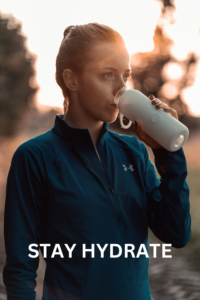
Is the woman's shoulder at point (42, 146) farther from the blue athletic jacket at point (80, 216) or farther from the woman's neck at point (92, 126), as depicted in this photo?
the woman's neck at point (92, 126)

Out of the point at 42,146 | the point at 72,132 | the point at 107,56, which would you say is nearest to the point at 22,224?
the point at 42,146

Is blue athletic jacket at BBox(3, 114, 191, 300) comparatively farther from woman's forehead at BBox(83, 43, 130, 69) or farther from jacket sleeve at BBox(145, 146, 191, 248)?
woman's forehead at BBox(83, 43, 130, 69)

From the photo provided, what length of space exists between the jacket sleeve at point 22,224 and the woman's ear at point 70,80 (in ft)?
1.19

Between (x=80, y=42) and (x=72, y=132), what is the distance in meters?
0.41

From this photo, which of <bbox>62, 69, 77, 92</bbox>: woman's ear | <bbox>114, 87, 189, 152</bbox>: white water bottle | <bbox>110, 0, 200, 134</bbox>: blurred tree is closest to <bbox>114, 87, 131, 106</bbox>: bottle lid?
<bbox>114, 87, 189, 152</bbox>: white water bottle

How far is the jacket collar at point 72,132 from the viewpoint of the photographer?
151 cm

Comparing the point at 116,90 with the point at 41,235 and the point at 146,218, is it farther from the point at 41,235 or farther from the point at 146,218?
the point at 41,235

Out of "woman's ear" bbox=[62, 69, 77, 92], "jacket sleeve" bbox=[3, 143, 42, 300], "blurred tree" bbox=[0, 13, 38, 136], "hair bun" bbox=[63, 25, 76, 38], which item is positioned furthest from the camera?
"blurred tree" bbox=[0, 13, 38, 136]

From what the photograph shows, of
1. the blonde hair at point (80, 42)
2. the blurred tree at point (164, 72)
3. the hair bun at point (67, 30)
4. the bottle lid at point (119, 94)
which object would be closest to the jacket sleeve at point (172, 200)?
the bottle lid at point (119, 94)

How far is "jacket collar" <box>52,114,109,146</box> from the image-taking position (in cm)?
151

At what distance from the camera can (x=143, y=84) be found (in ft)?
41.7

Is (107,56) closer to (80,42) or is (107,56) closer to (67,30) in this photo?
(80,42)

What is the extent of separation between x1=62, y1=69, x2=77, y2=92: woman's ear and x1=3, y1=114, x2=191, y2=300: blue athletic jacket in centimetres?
19

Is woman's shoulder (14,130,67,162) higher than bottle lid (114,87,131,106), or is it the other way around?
bottle lid (114,87,131,106)
